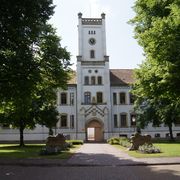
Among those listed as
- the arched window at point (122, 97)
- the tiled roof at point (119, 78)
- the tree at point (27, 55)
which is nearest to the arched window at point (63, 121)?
the tiled roof at point (119, 78)

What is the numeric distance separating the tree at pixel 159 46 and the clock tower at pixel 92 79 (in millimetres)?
36648

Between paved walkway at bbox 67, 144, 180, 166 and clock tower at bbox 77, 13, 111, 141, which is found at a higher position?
clock tower at bbox 77, 13, 111, 141

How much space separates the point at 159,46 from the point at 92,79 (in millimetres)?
44290

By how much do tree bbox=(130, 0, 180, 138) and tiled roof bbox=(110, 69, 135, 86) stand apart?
38.9 metres

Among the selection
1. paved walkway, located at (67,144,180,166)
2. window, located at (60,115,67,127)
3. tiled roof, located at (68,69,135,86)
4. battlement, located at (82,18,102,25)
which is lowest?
paved walkway, located at (67,144,180,166)

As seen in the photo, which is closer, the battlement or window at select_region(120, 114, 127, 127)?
window at select_region(120, 114, 127, 127)

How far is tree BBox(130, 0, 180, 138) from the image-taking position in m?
20.3

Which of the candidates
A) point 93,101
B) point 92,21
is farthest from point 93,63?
point 92,21

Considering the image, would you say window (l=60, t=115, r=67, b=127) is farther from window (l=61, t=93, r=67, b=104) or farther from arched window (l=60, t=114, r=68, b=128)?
window (l=61, t=93, r=67, b=104)

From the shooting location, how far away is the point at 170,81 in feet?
71.4

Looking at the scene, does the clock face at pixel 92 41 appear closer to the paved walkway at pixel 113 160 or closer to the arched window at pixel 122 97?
the arched window at pixel 122 97

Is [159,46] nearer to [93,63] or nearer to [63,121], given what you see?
[93,63]

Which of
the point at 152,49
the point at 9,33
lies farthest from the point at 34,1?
the point at 152,49

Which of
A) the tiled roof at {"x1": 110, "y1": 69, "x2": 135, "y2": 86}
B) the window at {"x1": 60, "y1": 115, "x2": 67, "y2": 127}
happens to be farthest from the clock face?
the window at {"x1": 60, "y1": 115, "x2": 67, "y2": 127}
